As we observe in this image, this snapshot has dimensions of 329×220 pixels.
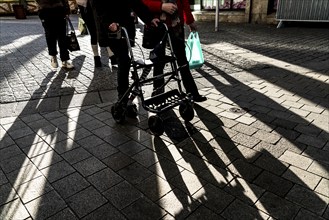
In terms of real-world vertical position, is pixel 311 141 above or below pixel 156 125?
below

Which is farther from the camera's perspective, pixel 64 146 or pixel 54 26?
pixel 54 26

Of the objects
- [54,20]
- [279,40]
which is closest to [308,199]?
[54,20]

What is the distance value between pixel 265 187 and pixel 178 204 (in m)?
0.79

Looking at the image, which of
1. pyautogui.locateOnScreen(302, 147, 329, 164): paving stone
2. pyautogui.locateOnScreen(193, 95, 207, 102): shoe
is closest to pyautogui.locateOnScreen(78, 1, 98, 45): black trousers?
pyautogui.locateOnScreen(193, 95, 207, 102): shoe

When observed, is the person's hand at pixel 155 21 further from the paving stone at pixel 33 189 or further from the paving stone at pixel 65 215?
the paving stone at pixel 65 215

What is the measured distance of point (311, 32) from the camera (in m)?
10.2

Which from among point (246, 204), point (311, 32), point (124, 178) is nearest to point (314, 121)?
point (246, 204)

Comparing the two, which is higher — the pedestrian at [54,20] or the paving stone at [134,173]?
→ the pedestrian at [54,20]

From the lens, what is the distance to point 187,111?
11.5ft

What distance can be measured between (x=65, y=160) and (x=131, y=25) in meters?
2.04

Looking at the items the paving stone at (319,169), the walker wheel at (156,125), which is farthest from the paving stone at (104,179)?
the paving stone at (319,169)

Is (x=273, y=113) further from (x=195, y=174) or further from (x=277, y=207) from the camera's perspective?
(x=277, y=207)

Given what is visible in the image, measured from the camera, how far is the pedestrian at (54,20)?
5445 millimetres

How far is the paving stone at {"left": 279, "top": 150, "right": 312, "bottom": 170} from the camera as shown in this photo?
2.72 m
